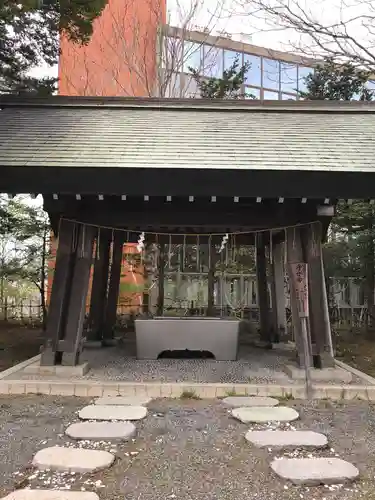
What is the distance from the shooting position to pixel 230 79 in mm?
14422

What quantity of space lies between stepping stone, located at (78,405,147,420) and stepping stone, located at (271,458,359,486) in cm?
169

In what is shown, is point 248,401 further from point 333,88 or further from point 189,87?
point 189,87

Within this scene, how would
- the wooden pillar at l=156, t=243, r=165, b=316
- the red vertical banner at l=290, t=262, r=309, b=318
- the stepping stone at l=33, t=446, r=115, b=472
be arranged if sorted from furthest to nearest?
the wooden pillar at l=156, t=243, r=165, b=316
the red vertical banner at l=290, t=262, r=309, b=318
the stepping stone at l=33, t=446, r=115, b=472

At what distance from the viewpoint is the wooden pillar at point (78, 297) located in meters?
6.43

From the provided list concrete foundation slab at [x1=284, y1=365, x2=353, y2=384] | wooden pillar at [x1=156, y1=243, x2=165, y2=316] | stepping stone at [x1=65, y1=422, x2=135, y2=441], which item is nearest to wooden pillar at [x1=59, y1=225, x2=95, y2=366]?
stepping stone at [x1=65, y1=422, x2=135, y2=441]

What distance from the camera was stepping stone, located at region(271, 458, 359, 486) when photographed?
320 cm

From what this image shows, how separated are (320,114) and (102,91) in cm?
919

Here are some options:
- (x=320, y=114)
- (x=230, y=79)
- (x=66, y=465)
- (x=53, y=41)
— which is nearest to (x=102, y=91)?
(x=230, y=79)

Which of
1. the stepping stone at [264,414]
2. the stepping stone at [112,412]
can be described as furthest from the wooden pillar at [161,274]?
the stepping stone at [264,414]

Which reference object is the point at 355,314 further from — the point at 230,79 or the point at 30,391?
the point at 30,391

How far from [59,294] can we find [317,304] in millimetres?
3656

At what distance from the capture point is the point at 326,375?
6.23 m

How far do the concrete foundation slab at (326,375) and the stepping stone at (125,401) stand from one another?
83.5 inches

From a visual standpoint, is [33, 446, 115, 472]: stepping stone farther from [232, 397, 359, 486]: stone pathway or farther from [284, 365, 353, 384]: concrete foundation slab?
[284, 365, 353, 384]: concrete foundation slab
